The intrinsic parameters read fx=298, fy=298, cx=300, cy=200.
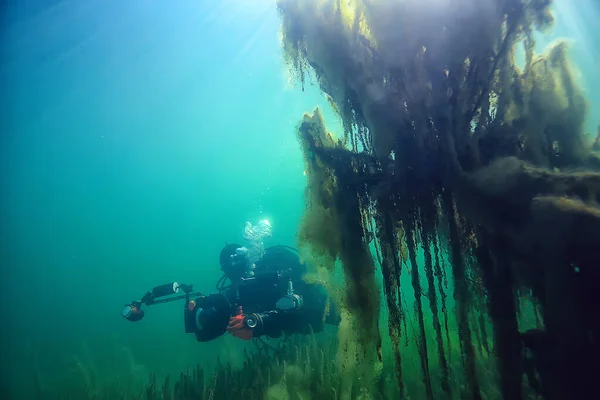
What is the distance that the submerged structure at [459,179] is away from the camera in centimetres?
191

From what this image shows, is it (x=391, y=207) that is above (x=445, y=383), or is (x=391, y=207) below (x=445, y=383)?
above

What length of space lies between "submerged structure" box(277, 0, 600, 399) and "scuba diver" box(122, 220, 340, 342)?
328 centimetres

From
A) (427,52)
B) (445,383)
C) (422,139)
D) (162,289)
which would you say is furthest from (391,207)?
(162,289)

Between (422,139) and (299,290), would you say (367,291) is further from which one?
(299,290)

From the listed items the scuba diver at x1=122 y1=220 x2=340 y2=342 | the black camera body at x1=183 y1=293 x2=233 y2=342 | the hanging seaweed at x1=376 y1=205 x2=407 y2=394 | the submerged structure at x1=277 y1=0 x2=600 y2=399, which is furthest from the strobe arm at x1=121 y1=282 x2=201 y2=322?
the hanging seaweed at x1=376 y1=205 x2=407 y2=394

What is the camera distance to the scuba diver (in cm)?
647

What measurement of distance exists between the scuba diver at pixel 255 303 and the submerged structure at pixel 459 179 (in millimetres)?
3275

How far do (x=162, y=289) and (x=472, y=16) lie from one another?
26.7ft

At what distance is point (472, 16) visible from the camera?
251cm

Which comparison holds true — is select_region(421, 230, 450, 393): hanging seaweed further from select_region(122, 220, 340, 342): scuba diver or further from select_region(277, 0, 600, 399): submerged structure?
select_region(122, 220, 340, 342): scuba diver

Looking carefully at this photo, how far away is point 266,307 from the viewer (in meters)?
7.77

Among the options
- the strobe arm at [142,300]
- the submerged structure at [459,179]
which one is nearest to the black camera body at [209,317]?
Answer: the strobe arm at [142,300]

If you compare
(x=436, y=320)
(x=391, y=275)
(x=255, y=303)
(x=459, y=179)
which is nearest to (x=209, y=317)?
(x=255, y=303)

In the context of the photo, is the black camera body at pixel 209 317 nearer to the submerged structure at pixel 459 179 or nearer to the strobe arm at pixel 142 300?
the strobe arm at pixel 142 300
